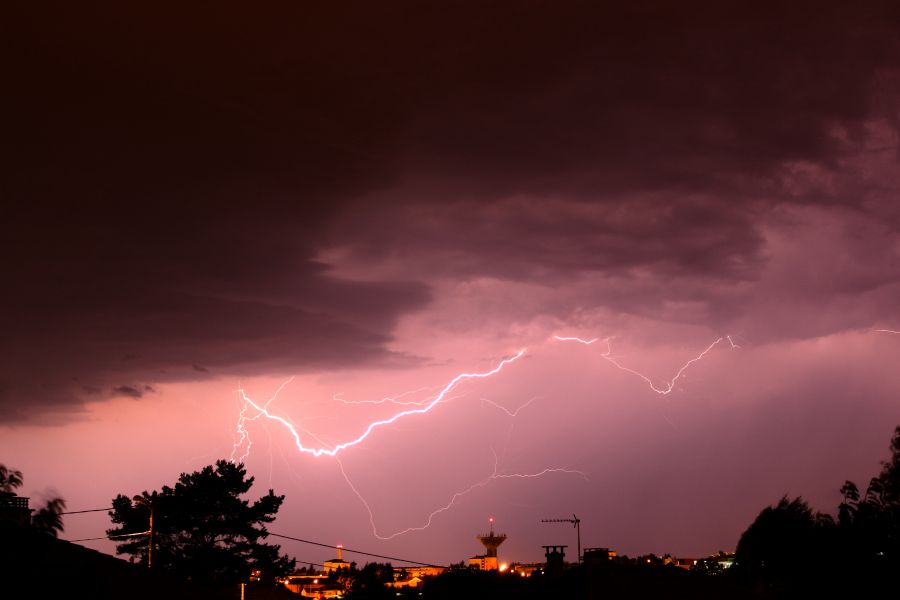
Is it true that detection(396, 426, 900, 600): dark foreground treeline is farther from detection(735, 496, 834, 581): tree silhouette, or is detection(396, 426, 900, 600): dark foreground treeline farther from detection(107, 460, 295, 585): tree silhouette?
detection(107, 460, 295, 585): tree silhouette

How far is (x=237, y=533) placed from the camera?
43.2 meters

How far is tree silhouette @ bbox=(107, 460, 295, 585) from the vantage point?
4162cm

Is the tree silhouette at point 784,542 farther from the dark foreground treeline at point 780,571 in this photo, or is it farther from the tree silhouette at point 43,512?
the tree silhouette at point 43,512

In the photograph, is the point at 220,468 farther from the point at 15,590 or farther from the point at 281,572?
the point at 15,590

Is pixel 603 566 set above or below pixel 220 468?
below

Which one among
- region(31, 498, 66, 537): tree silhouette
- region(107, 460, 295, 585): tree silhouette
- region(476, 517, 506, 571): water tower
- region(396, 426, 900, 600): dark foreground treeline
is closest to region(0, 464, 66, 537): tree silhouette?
region(31, 498, 66, 537): tree silhouette

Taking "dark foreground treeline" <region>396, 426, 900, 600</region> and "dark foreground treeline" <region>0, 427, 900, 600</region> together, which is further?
"dark foreground treeline" <region>396, 426, 900, 600</region>

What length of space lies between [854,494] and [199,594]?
26.4m

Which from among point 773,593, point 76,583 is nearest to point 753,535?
point 773,593

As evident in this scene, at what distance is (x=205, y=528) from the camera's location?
141ft

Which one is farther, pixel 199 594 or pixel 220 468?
pixel 220 468

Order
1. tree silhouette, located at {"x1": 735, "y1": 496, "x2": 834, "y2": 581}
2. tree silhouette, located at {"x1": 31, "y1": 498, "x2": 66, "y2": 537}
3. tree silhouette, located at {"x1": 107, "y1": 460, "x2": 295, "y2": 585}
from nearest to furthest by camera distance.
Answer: tree silhouette, located at {"x1": 31, "y1": 498, "x2": 66, "y2": 537}
tree silhouette, located at {"x1": 735, "y1": 496, "x2": 834, "y2": 581}
tree silhouette, located at {"x1": 107, "y1": 460, "x2": 295, "y2": 585}

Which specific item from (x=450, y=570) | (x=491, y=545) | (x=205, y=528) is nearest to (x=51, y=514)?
(x=450, y=570)

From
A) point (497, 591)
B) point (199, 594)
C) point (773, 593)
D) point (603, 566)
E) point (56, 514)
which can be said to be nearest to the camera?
point (56, 514)
